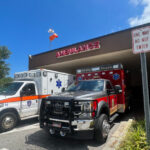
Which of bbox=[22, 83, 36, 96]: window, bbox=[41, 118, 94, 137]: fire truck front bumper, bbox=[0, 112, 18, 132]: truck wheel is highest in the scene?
bbox=[22, 83, 36, 96]: window

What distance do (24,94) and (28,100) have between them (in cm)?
38

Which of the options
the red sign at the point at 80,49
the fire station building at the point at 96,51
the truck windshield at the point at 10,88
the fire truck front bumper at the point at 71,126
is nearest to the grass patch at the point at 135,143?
the fire truck front bumper at the point at 71,126

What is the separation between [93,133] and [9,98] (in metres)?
3.89

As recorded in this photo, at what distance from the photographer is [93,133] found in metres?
3.34

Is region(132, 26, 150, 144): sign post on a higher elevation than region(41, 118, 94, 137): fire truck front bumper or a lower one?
higher

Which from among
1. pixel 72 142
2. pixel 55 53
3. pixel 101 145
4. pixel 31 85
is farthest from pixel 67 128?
pixel 55 53

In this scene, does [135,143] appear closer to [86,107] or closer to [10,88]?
[86,107]

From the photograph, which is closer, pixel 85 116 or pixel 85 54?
pixel 85 116

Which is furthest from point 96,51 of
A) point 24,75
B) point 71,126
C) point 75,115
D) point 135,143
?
point 135,143

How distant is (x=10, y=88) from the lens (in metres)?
5.87

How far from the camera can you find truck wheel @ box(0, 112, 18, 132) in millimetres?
5023

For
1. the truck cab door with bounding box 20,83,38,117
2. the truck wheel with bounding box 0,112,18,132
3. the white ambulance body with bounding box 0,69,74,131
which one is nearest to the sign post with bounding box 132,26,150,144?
the white ambulance body with bounding box 0,69,74,131

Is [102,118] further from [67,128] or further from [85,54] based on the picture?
[85,54]

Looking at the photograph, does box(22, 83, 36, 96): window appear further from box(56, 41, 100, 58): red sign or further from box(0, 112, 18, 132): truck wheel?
box(56, 41, 100, 58): red sign
